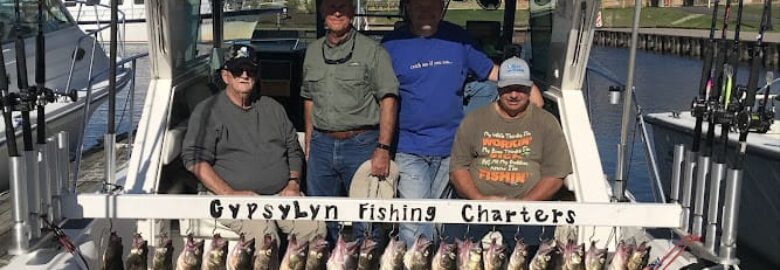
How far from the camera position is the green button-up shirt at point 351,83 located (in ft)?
15.0

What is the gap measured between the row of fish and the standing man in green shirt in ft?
3.06

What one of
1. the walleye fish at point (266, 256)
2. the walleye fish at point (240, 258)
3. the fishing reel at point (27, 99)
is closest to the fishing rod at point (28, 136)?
the fishing reel at point (27, 99)

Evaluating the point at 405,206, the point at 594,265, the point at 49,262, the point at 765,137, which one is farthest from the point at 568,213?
the point at 765,137

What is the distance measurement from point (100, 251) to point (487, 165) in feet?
6.82

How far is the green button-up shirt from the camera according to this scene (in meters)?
4.57

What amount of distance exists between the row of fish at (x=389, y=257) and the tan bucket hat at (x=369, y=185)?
828mm

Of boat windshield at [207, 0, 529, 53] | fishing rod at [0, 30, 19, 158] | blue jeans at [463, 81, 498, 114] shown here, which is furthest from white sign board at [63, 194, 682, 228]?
boat windshield at [207, 0, 529, 53]

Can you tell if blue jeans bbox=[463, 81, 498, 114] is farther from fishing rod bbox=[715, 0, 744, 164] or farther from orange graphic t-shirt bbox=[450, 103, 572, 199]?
fishing rod bbox=[715, 0, 744, 164]

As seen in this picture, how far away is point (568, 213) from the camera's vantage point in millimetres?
3580

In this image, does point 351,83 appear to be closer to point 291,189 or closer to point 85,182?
point 291,189

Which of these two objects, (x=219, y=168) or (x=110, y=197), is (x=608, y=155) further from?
(x=110, y=197)

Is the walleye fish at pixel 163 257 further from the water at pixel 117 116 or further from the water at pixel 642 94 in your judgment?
the water at pixel 117 116

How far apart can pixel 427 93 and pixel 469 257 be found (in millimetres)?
1323

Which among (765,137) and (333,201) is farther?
(765,137)
